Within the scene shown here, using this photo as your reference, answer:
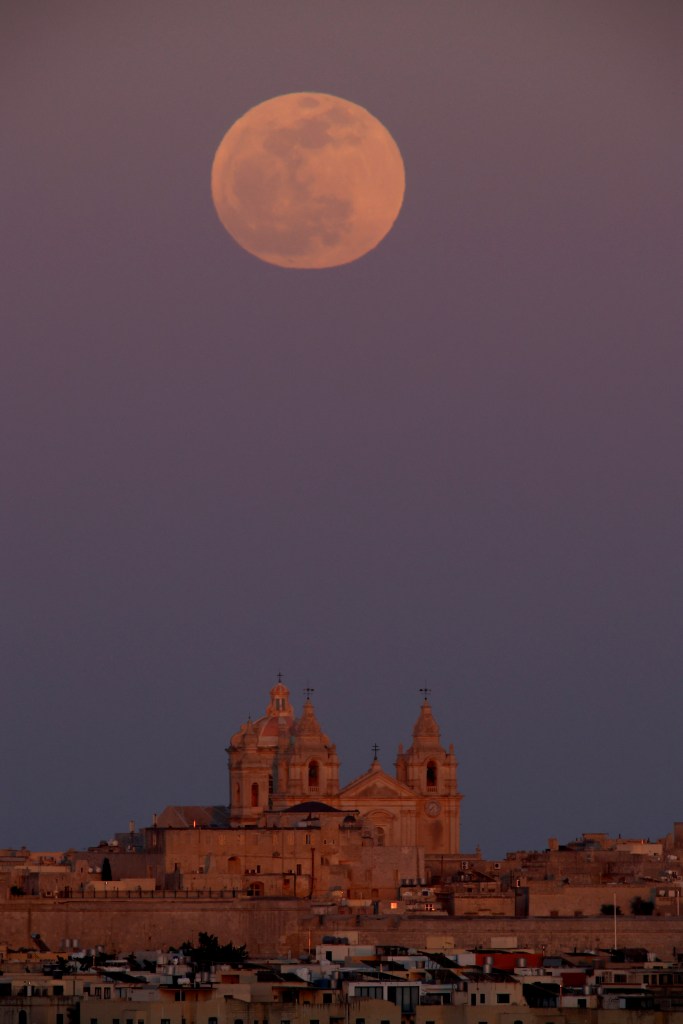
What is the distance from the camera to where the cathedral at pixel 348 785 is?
11831 cm

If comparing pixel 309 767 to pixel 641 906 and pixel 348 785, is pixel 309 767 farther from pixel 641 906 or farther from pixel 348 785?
pixel 641 906

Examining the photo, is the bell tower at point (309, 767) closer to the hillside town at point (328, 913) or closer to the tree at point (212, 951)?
the hillside town at point (328, 913)

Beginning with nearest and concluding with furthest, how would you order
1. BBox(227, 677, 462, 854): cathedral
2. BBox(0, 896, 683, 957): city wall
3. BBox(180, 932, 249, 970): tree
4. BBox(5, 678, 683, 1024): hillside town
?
BBox(5, 678, 683, 1024): hillside town < BBox(180, 932, 249, 970): tree < BBox(0, 896, 683, 957): city wall < BBox(227, 677, 462, 854): cathedral

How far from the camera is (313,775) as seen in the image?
391ft

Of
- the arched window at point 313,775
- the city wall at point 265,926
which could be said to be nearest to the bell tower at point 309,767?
the arched window at point 313,775

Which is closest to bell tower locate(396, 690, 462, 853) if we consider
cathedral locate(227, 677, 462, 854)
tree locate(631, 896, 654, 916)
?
cathedral locate(227, 677, 462, 854)

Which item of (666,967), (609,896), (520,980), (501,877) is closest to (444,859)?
(501,877)

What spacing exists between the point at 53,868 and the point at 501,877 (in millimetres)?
15387

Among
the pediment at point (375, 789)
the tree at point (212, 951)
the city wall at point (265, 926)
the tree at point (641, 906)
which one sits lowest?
the tree at point (212, 951)

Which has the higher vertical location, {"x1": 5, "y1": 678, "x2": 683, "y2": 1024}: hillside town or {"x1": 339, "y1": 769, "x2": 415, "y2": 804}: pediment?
{"x1": 339, "y1": 769, "x2": 415, "y2": 804}: pediment

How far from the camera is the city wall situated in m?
96.7

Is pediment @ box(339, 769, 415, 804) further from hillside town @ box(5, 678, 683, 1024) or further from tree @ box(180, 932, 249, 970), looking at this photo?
tree @ box(180, 932, 249, 970)

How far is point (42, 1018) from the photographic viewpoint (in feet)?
193

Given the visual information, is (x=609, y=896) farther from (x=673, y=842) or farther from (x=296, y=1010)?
(x=296, y=1010)
